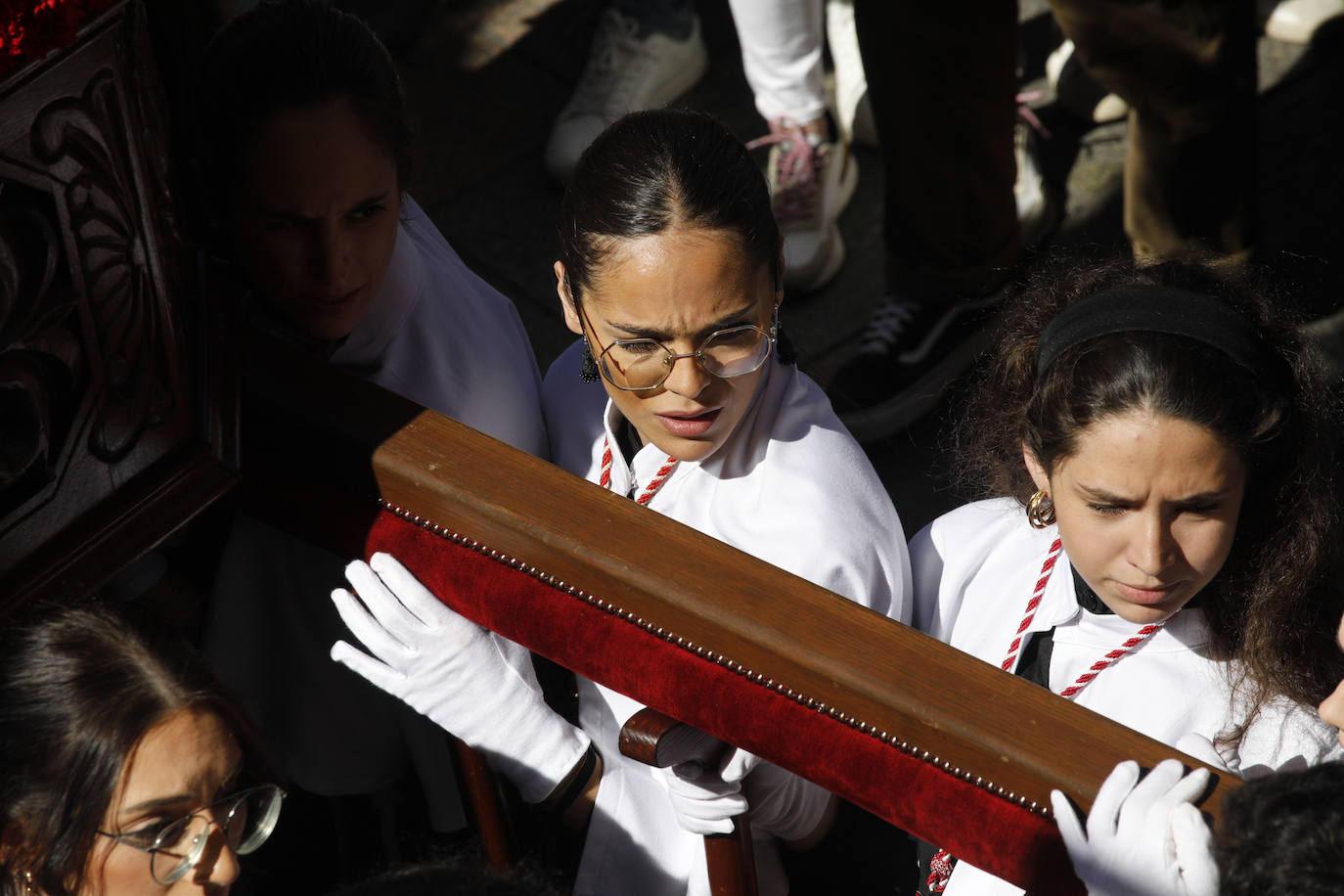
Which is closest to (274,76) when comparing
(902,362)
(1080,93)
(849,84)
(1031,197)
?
(902,362)

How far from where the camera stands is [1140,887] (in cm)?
115

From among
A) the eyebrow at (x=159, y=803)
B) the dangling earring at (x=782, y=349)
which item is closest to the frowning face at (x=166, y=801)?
the eyebrow at (x=159, y=803)

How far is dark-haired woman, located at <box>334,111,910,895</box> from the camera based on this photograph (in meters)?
1.53

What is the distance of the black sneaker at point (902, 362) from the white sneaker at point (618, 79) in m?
0.91

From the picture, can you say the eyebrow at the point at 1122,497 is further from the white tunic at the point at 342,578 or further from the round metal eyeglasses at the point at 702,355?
the white tunic at the point at 342,578

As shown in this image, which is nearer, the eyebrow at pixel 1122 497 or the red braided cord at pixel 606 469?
the eyebrow at pixel 1122 497

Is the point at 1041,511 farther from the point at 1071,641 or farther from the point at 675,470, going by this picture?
the point at 675,470

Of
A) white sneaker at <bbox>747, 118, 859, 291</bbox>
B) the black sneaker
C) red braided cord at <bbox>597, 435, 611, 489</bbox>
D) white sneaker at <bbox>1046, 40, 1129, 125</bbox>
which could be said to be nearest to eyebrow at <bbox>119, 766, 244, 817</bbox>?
red braided cord at <bbox>597, 435, 611, 489</bbox>

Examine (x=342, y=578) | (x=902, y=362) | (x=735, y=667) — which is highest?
(x=735, y=667)

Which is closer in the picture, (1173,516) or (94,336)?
(94,336)

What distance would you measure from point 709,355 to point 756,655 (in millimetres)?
460

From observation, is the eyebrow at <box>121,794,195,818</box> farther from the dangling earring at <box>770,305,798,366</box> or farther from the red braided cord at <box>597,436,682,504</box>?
the dangling earring at <box>770,305,798,366</box>

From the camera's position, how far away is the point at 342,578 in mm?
1882

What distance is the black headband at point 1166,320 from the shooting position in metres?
1.43
